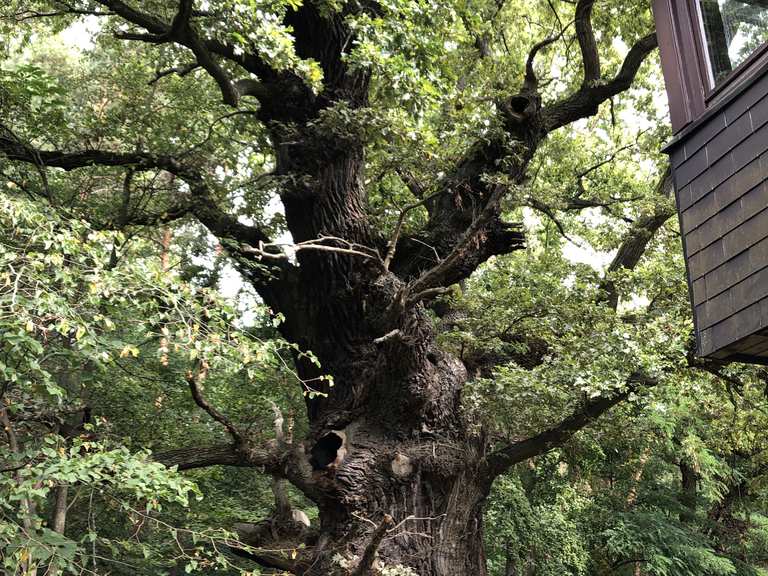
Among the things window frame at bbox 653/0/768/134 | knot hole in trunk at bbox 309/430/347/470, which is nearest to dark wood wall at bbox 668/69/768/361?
window frame at bbox 653/0/768/134

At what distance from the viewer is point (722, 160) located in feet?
13.8

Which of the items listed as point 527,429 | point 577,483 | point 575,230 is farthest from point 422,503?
point 577,483

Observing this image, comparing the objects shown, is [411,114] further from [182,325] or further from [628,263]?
[628,263]

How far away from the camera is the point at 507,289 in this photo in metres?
8.64

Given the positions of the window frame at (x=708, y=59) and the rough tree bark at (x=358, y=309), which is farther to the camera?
the rough tree bark at (x=358, y=309)

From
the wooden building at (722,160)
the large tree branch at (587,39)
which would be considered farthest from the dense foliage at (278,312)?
the wooden building at (722,160)

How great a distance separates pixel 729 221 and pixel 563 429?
357 cm

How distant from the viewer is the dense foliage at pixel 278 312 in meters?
4.79

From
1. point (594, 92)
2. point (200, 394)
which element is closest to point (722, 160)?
point (200, 394)

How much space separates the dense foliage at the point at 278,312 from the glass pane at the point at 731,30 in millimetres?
2379

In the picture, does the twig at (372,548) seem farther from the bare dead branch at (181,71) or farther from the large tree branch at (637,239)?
the bare dead branch at (181,71)

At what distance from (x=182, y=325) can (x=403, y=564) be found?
A: 3104 millimetres

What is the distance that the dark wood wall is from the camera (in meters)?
3.79

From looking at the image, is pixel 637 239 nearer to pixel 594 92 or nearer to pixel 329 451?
pixel 594 92
